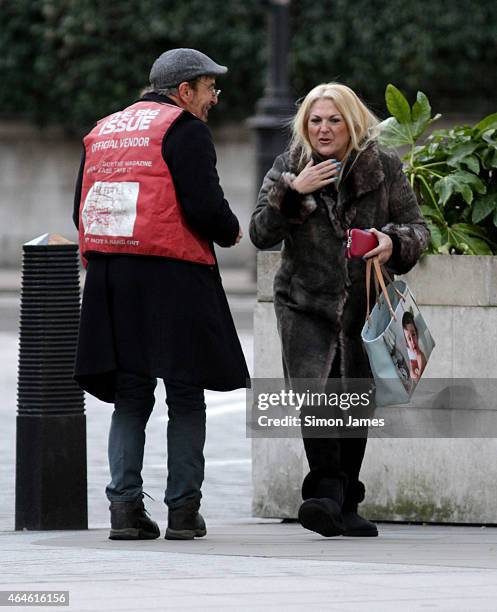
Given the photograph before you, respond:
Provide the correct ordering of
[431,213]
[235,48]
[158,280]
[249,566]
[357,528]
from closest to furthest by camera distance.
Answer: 1. [249,566]
2. [158,280]
3. [357,528]
4. [431,213]
5. [235,48]

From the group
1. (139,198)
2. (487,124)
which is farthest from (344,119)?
(487,124)

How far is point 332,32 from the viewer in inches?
1107

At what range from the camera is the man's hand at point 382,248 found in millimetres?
6152

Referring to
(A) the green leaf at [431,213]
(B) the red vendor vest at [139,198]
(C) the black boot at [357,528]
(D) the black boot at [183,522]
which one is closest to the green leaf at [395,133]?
(A) the green leaf at [431,213]

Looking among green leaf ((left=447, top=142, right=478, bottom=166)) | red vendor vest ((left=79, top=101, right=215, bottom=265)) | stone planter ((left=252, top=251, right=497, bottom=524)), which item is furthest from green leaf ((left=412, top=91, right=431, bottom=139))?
red vendor vest ((left=79, top=101, right=215, bottom=265))

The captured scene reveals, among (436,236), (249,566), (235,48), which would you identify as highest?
(235,48)

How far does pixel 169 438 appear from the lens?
642 cm

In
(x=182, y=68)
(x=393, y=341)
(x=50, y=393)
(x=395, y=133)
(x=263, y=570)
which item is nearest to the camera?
(x=263, y=570)

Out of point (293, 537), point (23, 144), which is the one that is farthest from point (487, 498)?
point (23, 144)

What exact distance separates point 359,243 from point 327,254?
0.15 meters

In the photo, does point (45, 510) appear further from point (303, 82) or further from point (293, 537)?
point (303, 82)

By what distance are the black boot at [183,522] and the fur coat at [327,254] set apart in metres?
0.58

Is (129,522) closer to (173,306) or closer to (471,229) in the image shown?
(173,306)

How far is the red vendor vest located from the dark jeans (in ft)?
1.54
